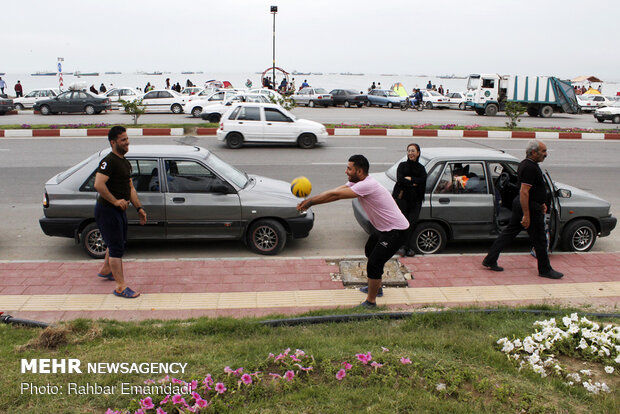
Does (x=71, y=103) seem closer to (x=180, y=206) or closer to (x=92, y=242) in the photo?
(x=92, y=242)

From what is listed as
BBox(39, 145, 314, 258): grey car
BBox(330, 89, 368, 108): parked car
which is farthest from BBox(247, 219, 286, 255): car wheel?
BBox(330, 89, 368, 108): parked car

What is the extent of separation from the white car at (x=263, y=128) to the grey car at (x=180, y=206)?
9.49m

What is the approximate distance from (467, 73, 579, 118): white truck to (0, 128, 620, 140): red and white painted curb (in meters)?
10.6

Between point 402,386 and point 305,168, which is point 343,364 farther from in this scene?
point 305,168

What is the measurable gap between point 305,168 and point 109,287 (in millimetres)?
8570

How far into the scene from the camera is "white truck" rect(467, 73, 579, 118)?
3219 cm

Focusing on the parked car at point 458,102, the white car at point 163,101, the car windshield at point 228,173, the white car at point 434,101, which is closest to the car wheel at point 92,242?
the car windshield at point 228,173

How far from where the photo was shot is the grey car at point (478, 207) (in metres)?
7.52

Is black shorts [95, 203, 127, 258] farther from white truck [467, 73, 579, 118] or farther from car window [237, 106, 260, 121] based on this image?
white truck [467, 73, 579, 118]

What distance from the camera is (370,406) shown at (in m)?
3.62

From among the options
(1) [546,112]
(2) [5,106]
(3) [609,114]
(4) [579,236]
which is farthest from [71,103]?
(3) [609,114]

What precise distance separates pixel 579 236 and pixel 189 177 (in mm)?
5679

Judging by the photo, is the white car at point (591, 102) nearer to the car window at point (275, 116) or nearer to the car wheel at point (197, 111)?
the car wheel at point (197, 111)

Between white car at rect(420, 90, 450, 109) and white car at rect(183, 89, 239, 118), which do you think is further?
white car at rect(420, 90, 450, 109)
